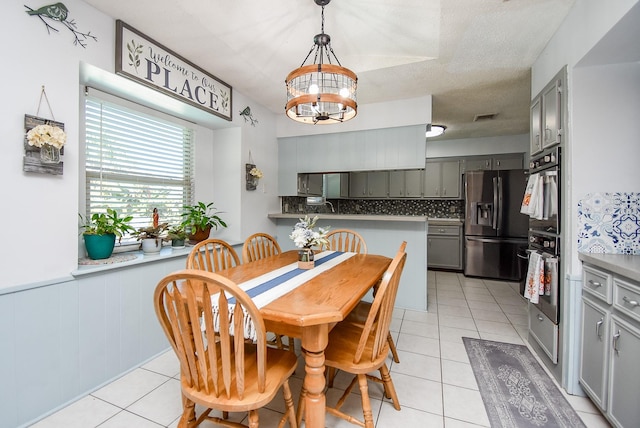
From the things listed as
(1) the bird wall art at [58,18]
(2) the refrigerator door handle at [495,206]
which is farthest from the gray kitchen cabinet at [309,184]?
(2) the refrigerator door handle at [495,206]

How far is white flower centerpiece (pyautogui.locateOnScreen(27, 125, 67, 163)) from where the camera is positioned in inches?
61.3

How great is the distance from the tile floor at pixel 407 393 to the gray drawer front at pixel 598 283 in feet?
2.25

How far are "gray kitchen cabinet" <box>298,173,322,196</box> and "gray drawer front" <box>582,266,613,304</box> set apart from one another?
10.1ft

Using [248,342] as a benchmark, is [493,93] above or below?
above

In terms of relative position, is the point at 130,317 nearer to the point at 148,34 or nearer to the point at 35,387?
the point at 35,387

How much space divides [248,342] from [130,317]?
1.08 metres

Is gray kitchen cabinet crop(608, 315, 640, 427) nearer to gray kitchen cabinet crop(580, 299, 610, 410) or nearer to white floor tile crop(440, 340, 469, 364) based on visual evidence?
gray kitchen cabinet crop(580, 299, 610, 410)

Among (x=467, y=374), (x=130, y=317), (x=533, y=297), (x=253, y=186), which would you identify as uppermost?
(x=253, y=186)

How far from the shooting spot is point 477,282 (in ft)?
15.0

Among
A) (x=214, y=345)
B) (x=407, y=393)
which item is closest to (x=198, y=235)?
(x=214, y=345)

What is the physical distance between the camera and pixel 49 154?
5.35ft

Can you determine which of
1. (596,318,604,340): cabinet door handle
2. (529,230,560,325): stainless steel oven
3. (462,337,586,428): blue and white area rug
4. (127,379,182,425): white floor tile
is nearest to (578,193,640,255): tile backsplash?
(529,230,560,325): stainless steel oven

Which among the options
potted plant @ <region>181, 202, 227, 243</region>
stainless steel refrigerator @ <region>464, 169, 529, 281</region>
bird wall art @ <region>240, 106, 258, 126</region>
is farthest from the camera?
stainless steel refrigerator @ <region>464, 169, 529, 281</region>

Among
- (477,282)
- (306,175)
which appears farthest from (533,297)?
(306,175)
